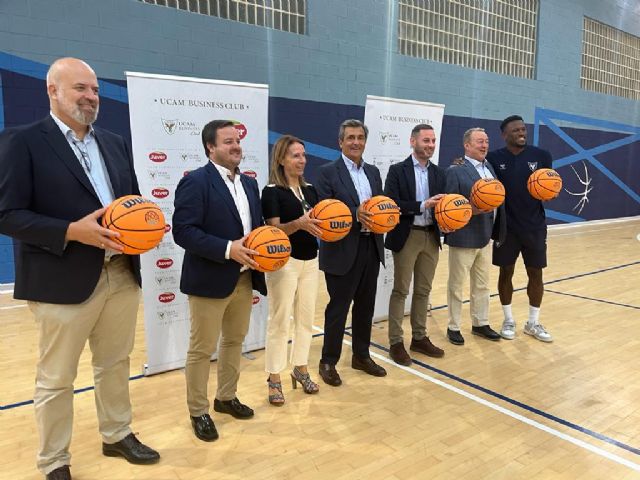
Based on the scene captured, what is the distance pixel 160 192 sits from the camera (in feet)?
11.5

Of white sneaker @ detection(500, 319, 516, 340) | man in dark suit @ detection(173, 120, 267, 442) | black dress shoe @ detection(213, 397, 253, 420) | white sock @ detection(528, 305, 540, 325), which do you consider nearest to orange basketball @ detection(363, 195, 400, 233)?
man in dark suit @ detection(173, 120, 267, 442)

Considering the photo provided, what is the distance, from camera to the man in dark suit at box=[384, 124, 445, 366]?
11.9 feet

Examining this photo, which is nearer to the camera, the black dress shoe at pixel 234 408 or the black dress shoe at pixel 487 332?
the black dress shoe at pixel 234 408

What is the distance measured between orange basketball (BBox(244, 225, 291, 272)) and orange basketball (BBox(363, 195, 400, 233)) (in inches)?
31.2

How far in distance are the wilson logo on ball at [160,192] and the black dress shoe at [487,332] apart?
294cm

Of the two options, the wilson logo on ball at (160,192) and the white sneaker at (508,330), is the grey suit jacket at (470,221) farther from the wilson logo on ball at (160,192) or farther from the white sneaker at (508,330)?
the wilson logo on ball at (160,192)

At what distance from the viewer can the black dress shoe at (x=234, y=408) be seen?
2932 mm

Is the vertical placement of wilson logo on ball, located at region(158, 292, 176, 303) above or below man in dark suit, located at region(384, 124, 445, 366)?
below

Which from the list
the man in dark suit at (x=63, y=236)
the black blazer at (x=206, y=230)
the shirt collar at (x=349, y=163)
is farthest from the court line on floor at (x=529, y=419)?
the man in dark suit at (x=63, y=236)

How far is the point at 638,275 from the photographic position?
696cm

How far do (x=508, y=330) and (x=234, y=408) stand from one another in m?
2.67

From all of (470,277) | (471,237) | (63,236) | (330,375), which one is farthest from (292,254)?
(470,277)

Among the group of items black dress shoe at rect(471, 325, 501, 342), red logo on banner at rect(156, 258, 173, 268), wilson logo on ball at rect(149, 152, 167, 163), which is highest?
wilson logo on ball at rect(149, 152, 167, 163)

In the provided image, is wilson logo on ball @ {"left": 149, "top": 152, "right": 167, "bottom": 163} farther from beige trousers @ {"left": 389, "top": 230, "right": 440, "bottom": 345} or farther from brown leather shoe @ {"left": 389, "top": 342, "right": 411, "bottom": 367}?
brown leather shoe @ {"left": 389, "top": 342, "right": 411, "bottom": 367}
